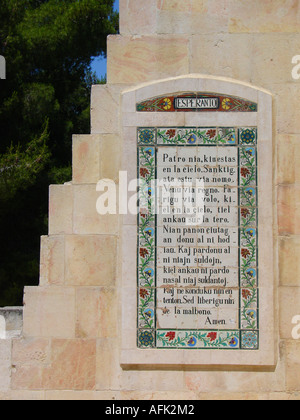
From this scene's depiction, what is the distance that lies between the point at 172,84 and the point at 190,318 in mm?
2556

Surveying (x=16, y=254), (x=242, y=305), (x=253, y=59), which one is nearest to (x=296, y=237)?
(x=242, y=305)

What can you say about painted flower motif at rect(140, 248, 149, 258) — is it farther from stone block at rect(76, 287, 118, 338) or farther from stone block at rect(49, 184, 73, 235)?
stone block at rect(49, 184, 73, 235)

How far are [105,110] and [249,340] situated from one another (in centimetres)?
295

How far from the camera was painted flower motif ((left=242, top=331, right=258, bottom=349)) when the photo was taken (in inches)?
237

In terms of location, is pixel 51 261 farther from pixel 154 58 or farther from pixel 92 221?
pixel 154 58

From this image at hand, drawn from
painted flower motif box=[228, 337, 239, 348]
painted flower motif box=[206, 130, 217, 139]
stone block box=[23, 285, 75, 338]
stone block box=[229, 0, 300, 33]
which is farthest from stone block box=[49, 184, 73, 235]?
stone block box=[229, 0, 300, 33]

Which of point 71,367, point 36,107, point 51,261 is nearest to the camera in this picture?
point 71,367

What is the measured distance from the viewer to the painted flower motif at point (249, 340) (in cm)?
602

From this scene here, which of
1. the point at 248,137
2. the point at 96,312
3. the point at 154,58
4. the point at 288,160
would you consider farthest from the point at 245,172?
the point at 96,312

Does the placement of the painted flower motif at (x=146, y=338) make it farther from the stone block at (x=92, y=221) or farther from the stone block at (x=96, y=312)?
the stone block at (x=92, y=221)

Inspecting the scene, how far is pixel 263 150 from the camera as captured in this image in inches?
243

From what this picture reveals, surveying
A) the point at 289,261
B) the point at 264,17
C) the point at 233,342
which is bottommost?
the point at 233,342

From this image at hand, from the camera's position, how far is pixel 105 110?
6352 millimetres

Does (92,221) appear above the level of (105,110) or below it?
below
